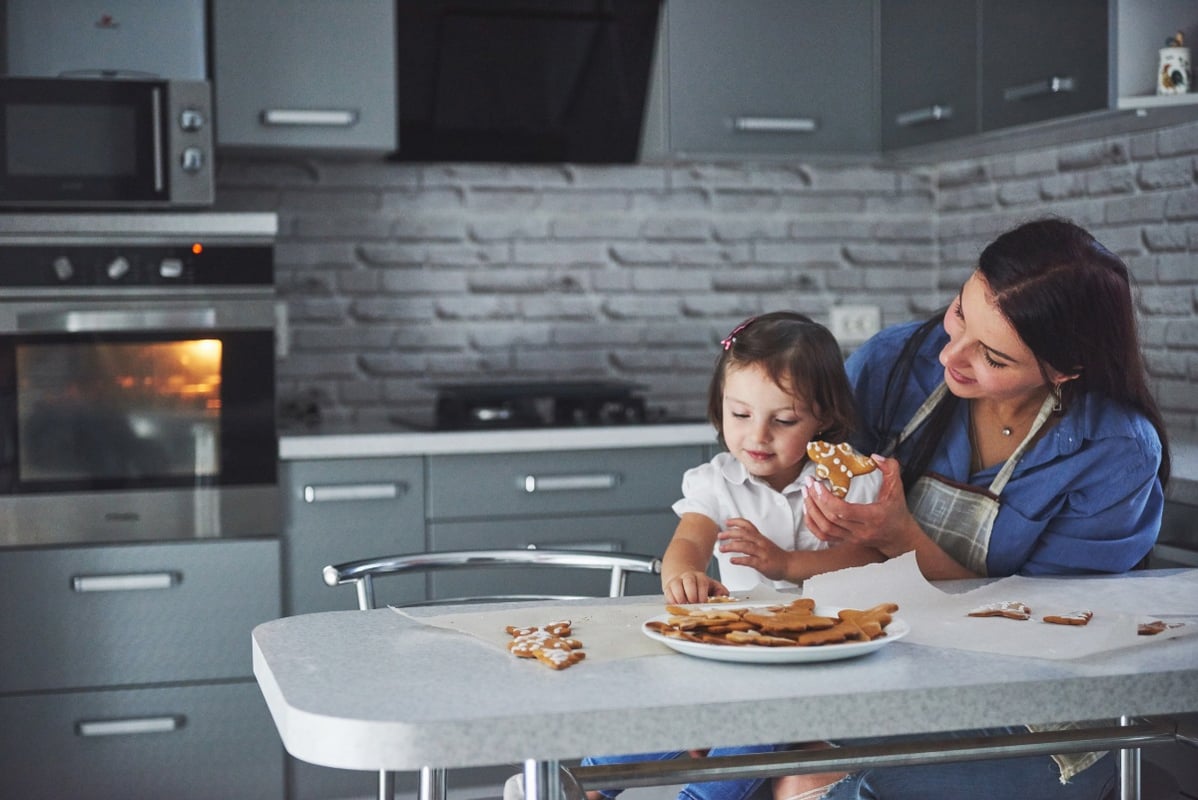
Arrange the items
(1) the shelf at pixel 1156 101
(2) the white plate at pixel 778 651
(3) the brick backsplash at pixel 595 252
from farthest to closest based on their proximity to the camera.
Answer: (3) the brick backsplash at pixel 595 252, (1) the shelf at pixel 1156 101, (2) the white plate at pixel 778 651

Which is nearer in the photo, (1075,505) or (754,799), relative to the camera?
(754,799)

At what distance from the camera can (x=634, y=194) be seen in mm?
3717

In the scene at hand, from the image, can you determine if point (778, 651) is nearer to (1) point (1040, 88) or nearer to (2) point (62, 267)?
(1) point (1040, 88)

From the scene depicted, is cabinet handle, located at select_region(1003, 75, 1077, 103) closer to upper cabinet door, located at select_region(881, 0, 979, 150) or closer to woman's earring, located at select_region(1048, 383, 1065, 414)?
upper cabinet door, located at select_region(881, 0, 979, 150)

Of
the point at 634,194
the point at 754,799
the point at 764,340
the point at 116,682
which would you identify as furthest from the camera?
the point at 634,194

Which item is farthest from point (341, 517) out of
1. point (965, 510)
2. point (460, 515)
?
point (965, 510)

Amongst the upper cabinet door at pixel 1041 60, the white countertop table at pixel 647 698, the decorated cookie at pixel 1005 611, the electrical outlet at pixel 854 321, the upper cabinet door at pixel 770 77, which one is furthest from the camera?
the electrical outlet at pixel 854 321

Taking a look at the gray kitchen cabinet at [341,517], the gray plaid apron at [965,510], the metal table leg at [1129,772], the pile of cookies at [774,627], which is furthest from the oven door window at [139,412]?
the metal table leg at [1129,772]

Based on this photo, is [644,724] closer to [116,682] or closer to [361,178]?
[116,682]

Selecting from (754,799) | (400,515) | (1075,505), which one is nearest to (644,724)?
(754,799)

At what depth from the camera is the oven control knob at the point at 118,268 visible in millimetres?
2943

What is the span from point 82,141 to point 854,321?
2012 millimetres

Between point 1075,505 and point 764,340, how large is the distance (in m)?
0.44

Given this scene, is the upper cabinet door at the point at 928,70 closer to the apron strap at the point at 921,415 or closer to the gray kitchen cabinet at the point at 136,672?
the apron strap at the point at 921,415
